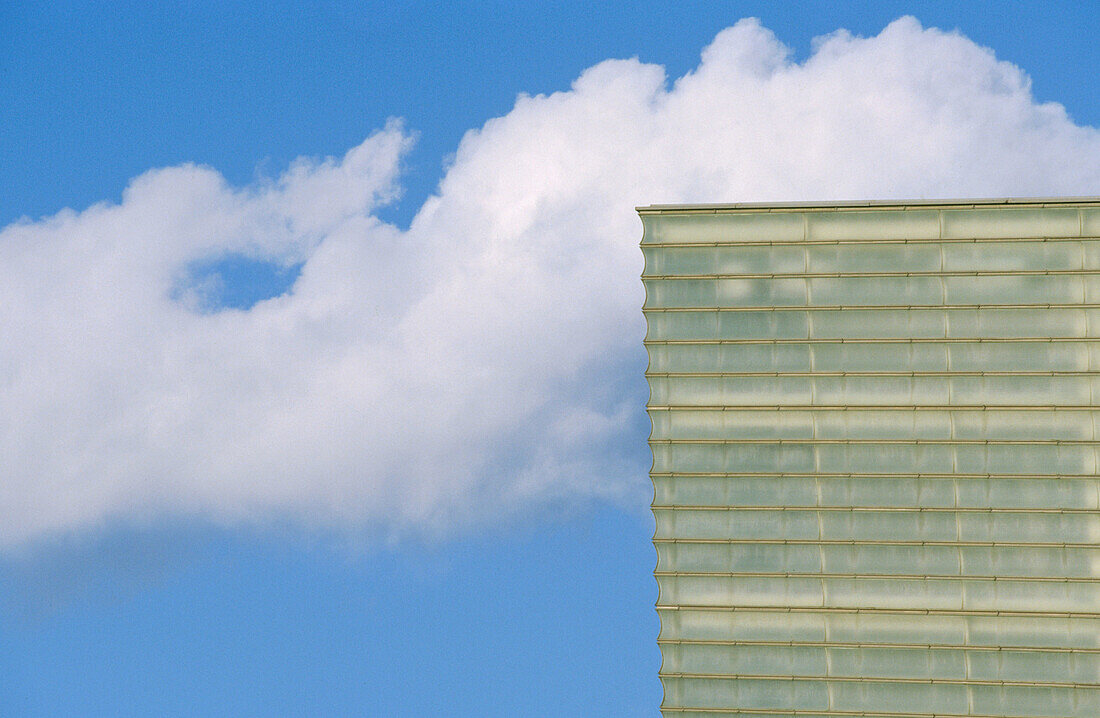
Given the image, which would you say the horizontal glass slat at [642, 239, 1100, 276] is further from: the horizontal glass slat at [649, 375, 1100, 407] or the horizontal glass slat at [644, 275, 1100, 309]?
the horizontal glass slat at [649, 375, 1100, 407]

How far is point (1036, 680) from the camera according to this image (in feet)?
362

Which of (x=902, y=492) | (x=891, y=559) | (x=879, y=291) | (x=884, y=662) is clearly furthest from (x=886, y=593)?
(x=879, y=291)

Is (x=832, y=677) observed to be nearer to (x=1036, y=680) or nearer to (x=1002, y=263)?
(x=1036, y=680)

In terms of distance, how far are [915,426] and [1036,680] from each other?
19.9m

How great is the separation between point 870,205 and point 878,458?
18746 mm

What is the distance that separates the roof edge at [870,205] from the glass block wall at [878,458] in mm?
208

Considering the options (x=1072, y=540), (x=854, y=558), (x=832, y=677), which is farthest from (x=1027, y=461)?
(x=832, y=677)

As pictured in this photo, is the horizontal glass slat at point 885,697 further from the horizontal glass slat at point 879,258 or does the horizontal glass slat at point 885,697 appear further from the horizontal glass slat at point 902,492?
the horizontal glass slat at point 879,258

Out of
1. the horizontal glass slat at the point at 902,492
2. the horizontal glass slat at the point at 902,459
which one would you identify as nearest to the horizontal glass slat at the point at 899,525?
the horizontal glass slat at the point at 902,492

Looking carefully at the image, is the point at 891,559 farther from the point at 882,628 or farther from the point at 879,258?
the point at 879,258

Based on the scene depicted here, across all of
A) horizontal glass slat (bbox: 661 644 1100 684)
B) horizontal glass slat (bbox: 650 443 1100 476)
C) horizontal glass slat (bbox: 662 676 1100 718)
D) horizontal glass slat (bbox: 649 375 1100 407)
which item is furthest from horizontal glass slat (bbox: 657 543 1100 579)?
horizontal glass slat (bbox: 649 375 1100 407)

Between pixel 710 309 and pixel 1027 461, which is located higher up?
pixel 710 309

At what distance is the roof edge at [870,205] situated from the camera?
113 metres

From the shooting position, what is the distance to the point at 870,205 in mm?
114562
